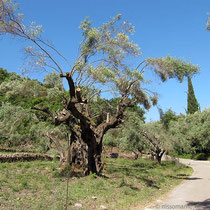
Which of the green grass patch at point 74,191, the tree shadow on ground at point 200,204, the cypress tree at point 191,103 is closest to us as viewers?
the green grass patch at point 74,191

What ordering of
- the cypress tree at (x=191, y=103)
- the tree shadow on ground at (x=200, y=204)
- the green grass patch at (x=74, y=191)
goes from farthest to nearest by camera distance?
1. the cypress tree at (x=191, y=103)
2. the tree shadow on ground at (x=200, y=204)
3. the green grass patch at (x=74, y=191)

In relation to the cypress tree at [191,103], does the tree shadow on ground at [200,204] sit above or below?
below

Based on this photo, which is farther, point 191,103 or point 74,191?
point 191,103

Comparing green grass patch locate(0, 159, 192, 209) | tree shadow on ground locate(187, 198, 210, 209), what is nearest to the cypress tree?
green grass patch locate(0, 159, 192, 209)

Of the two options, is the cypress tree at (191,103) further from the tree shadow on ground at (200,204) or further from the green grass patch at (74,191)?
the tree shadow on ground at (200,204)

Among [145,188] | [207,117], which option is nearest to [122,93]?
[145,188]

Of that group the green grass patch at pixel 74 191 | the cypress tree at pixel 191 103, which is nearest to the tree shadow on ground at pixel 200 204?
the green grass patch at pixel 74 191

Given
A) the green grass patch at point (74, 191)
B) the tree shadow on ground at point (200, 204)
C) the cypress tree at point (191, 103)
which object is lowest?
the tree shadow on ground at point (200, 204)

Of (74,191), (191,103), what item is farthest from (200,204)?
(191,103)

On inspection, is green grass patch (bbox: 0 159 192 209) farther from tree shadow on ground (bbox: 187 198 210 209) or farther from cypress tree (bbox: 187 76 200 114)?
cypress tree (bbox: 187 76 200 114)

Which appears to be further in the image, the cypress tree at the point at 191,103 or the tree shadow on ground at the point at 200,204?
the cypress tree at the point at 191,103

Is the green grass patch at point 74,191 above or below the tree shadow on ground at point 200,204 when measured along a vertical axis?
above

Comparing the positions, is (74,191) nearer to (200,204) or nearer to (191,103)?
(200,204)

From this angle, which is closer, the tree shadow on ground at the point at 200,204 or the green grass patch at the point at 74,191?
the green grass patch at the point at 74,191
